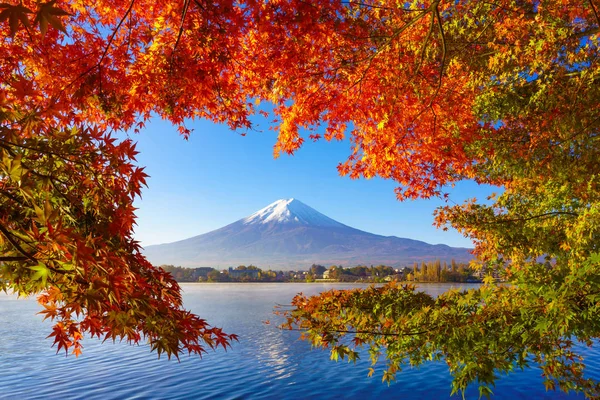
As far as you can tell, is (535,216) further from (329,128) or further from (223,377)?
(223,377)

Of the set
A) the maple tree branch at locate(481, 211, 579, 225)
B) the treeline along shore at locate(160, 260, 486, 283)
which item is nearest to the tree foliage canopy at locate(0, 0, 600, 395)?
the maple tree branch at locate(481, 211, 579, 225)

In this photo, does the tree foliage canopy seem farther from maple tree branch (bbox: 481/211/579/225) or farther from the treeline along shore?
the treeline along shore

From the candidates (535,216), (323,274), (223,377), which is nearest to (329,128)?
(535,216)

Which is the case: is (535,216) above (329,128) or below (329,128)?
below

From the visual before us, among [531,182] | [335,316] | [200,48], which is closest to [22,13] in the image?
[200,48]

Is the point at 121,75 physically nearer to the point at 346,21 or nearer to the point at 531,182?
the point at 346,21

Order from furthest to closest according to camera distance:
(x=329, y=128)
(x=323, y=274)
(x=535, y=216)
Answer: (x=323, y=274), (x=535, y=216), (x=329, y=128)

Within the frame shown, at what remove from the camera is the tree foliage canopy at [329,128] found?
2465 millimetres

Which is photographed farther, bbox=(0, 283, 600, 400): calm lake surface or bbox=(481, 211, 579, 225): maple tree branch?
bbox=(0, 283, 600, 400): calm lake surface

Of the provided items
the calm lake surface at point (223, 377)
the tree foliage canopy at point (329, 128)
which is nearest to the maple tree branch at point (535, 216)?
the tree foliage canopy at point (329, 128)

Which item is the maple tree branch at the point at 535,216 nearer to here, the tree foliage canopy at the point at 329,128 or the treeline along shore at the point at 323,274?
the tree foliage canopy at the point at 329,128

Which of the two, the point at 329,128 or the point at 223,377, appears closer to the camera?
the point at 329,128

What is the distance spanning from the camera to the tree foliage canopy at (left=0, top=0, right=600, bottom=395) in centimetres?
246

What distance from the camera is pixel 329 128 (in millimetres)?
8008
